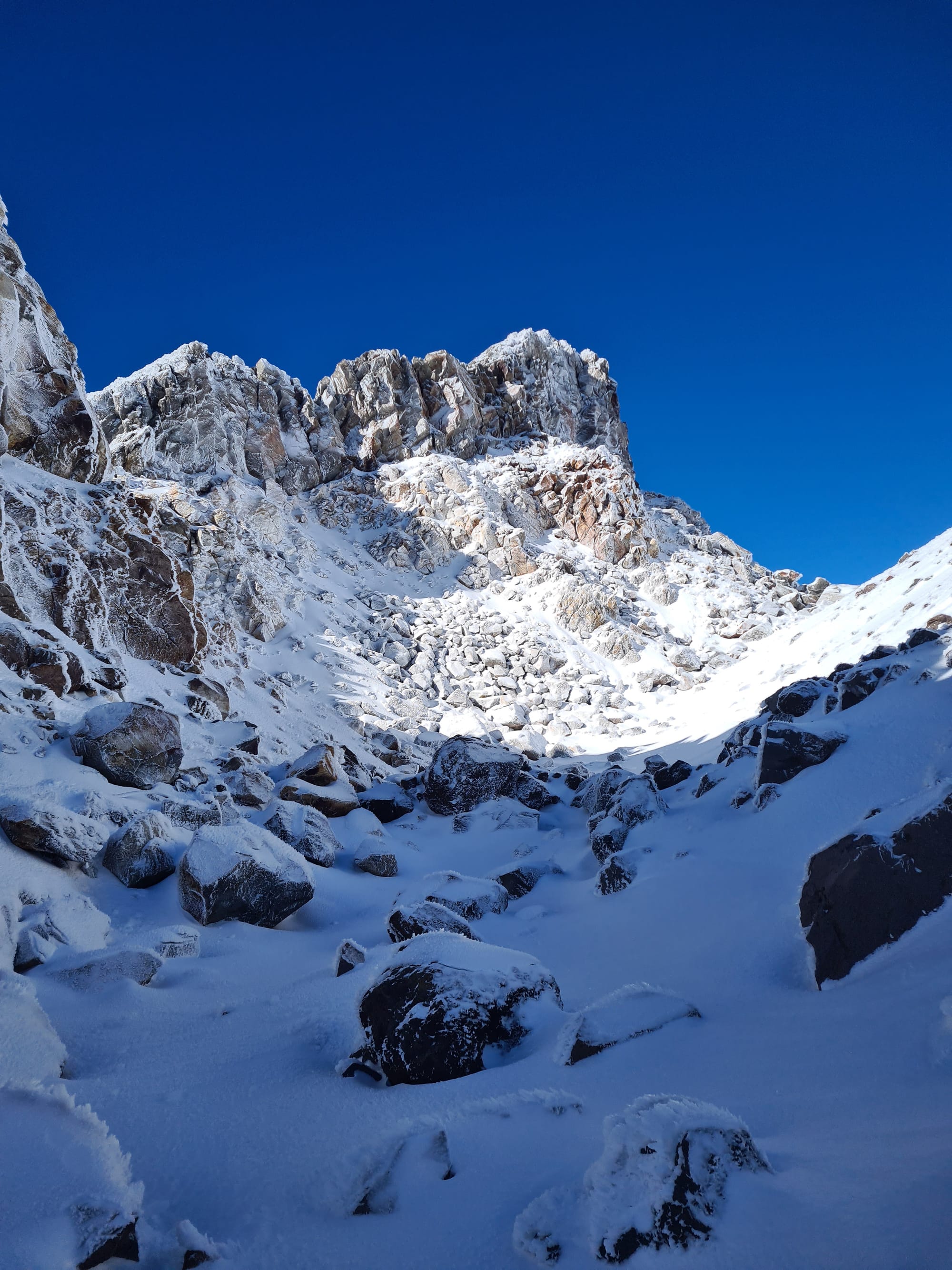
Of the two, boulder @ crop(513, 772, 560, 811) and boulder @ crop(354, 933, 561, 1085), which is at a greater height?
boulder @ crop(513, 772, 560, 811)

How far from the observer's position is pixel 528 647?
26312 mm

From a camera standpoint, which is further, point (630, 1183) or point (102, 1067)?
point (102, 1067)

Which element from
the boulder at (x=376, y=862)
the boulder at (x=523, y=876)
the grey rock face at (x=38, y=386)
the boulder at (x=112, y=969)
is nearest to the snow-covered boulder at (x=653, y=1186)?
the boulder at (x=112, y=969)

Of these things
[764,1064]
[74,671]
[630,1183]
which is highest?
[74,671]

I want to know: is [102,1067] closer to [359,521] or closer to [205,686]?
[205,686]

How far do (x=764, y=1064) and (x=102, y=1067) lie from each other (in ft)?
10.7

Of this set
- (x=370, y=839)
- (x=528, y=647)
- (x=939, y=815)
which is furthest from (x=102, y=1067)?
(x=528, y=647)

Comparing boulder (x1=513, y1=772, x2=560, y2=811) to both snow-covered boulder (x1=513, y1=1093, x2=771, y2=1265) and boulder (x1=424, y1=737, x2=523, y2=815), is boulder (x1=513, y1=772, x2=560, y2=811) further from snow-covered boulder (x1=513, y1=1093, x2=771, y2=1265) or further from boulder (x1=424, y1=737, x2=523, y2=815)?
snow-covered boulder (x1=513, y1=1093, x2=771, y2=1265)

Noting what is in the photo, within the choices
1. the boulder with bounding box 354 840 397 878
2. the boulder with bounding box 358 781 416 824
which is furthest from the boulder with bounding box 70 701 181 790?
the boulder with bounding box 358 781 416 824

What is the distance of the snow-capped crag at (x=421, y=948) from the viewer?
198 cm

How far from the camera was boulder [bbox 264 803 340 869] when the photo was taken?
7867 mm

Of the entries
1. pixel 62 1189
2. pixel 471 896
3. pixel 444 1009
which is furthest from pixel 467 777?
pixel 62 1189

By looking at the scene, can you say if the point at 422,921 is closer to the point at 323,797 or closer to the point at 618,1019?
the point at 618,1019

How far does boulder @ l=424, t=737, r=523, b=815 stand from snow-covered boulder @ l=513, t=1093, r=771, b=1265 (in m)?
9.41
